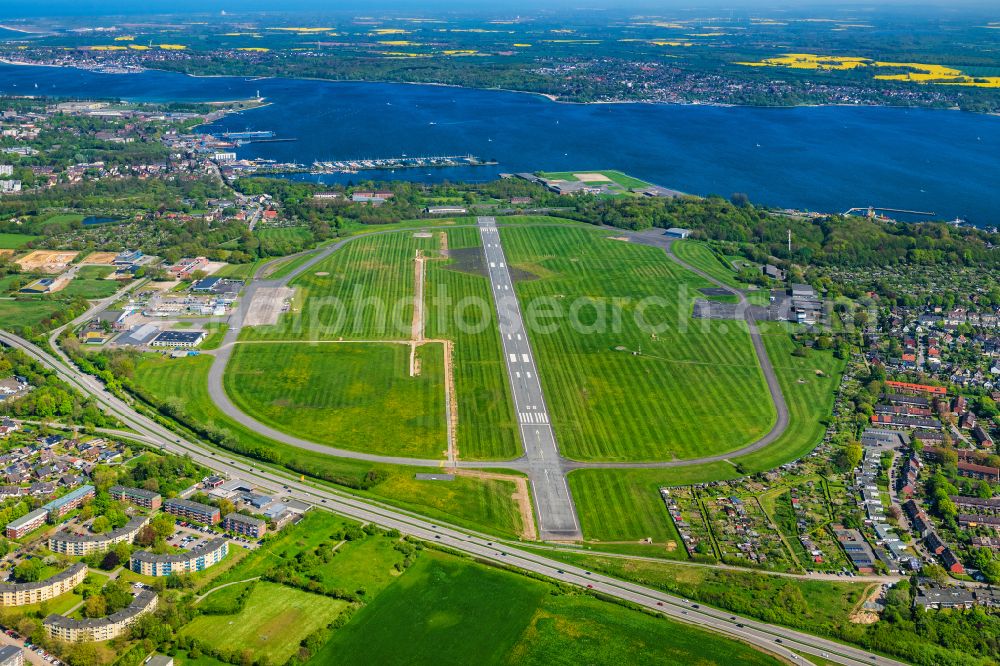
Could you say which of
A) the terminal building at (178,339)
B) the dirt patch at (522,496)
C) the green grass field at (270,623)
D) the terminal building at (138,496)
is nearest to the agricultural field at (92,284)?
the terminal building at (178,339)

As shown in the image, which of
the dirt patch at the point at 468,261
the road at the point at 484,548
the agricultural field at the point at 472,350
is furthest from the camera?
the dirt patch at the point at 468,261

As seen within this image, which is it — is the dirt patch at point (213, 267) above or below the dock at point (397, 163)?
below

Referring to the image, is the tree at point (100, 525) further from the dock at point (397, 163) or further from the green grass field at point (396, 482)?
the dock at point (397, 163)

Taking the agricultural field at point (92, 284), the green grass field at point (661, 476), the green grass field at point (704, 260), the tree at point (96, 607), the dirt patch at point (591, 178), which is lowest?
the green grass field at point (661, 476)

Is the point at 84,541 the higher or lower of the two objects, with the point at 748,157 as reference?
lower

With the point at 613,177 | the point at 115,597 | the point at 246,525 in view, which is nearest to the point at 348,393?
the point at 246,525

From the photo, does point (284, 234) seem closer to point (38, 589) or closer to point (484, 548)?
point (484, 548)

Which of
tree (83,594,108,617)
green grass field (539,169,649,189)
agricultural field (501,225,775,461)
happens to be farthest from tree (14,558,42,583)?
green grass field (539,169,649,189)
